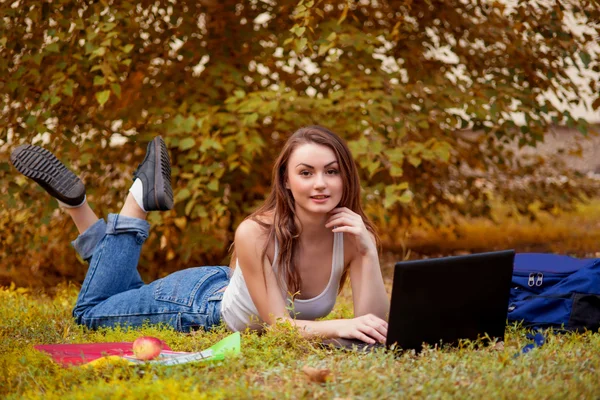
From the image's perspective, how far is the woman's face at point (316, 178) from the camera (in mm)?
3221

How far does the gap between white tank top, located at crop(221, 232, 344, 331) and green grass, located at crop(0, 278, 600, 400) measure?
26 cm

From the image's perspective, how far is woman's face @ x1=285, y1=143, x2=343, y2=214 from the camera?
127 inches

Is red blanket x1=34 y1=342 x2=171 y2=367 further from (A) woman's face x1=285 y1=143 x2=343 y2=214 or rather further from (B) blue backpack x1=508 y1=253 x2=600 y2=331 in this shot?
(B) blue backpack x1=508 y1=253 x2=600 y2=331

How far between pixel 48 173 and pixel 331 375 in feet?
6.72

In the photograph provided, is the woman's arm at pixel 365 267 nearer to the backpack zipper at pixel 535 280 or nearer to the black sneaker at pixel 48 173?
the backpack zipper at pixel 535 280

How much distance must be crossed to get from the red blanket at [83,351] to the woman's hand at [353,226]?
867 millimetres

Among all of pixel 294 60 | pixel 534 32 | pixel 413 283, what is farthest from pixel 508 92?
pixel 413 283

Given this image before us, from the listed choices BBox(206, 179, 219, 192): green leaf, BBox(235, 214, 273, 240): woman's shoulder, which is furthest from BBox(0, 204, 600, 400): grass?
BBox(206, 179, 219, 192): green leaf

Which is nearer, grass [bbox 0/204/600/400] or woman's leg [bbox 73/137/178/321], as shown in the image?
grass [bbox 0/204/600/400]

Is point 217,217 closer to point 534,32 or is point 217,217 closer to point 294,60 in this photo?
point 294,60

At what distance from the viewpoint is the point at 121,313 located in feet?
12.2

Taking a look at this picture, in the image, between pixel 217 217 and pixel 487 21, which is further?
pixel 487 21

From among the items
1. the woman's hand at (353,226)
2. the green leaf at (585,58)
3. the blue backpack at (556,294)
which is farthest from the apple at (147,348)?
the green leaf at (585,58)

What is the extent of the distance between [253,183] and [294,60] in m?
1.06
